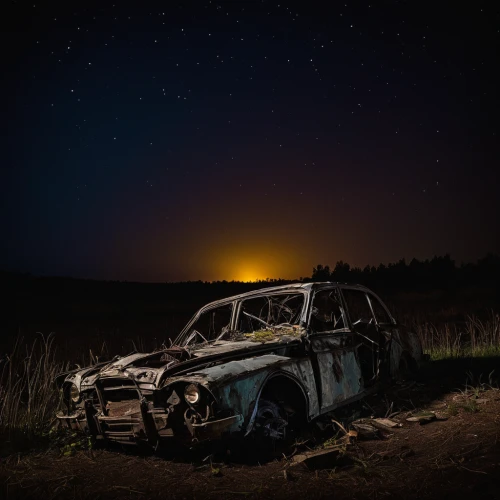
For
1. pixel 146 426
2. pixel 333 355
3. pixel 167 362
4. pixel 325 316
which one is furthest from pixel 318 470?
pixel 325 316

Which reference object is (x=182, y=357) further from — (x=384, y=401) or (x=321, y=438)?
(x=384, y=401)

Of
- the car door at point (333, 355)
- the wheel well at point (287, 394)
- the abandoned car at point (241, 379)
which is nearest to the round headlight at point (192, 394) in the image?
the abandoned car at point (241, 379)

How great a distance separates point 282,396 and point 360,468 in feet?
3.75

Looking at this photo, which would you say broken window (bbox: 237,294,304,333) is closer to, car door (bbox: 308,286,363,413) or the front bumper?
car door (bbox: 308,286,363,413)

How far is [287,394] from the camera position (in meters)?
4.75

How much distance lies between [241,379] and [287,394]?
91 centimetres

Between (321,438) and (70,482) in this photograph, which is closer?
(70,482)

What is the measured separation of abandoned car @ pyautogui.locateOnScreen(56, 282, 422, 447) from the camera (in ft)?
13.0

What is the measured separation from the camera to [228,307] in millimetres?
6598

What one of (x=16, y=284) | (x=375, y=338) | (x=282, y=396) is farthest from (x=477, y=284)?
(x=16, y=284)

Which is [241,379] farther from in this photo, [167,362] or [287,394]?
[167,362]

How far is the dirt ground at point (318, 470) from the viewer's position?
3420mm

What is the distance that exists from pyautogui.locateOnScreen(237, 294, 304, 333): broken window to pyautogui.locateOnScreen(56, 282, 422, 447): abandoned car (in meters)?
0.02

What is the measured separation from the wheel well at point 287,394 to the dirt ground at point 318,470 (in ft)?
1.13
